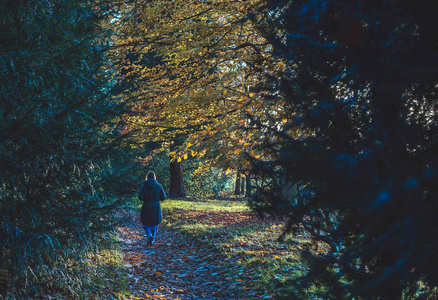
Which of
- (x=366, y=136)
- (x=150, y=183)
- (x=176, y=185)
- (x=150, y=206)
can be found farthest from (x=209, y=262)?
(x=176, y=185)

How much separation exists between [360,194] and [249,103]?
3640mm

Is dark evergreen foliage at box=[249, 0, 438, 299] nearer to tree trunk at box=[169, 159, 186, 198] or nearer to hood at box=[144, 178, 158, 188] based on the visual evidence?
hood at box=[144, 178, 158, 188]

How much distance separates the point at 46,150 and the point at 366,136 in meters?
3.99

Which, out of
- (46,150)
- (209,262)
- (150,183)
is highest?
(46,150)

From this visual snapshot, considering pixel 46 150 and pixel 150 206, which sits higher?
pixel 46 150

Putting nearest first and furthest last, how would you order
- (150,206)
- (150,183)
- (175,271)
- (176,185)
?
(175,271) → (150,206) → (150,183) → (176,185)

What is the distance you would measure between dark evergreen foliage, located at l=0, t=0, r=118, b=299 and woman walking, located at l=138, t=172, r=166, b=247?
3858 mm

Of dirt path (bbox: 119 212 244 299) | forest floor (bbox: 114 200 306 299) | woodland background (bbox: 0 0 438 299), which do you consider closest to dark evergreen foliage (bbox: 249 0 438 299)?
woodland background (bbox: 0 0 438 299)

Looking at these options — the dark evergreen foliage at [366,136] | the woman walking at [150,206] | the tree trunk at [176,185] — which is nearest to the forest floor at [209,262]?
the woman walking at [150,206]

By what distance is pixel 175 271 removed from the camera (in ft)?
23.9

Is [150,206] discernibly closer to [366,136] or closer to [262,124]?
[262,124]

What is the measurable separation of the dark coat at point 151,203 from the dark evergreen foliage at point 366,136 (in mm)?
7233

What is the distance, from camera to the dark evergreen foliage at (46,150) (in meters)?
3.83

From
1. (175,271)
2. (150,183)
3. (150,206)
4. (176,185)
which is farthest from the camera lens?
(176,185)
